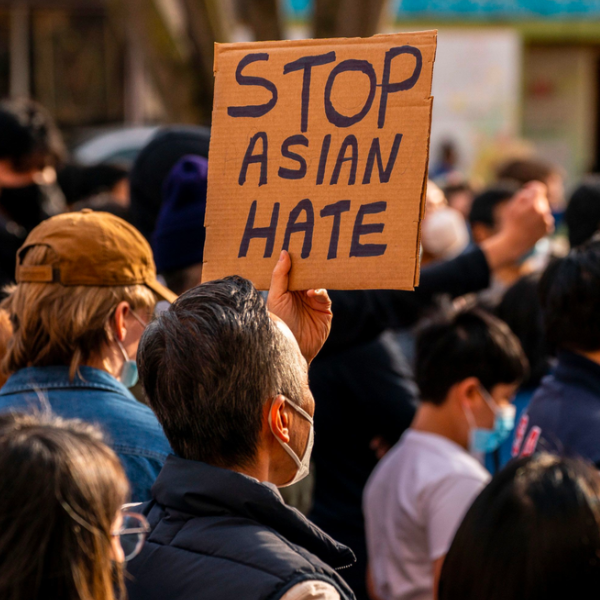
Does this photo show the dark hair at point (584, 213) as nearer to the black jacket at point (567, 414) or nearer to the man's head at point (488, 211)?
the man's head at point (488, 211)

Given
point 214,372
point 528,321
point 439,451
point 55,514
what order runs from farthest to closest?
point 528,321
point 439,451
point 214,372
point 55,514

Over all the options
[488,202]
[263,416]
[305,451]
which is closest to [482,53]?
[488,202]

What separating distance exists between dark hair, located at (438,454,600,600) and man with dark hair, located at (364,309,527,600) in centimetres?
144

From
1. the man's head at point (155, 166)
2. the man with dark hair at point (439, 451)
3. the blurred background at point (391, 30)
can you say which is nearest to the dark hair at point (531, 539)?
the man with dark hair at point (439, 451)

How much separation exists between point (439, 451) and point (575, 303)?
0.74 meters

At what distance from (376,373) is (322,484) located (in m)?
0.44

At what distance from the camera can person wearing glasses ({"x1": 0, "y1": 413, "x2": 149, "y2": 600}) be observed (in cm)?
111

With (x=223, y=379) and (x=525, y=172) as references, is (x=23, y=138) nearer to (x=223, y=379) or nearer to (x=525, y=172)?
(x=223, y=379)

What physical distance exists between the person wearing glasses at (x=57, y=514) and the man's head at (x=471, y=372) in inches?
81.6

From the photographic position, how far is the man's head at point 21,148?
3959 millimetres

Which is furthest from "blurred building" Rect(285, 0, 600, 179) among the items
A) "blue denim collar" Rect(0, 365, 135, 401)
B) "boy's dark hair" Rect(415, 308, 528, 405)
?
"blue denim collar" Rect(0, 365, 135, 401)

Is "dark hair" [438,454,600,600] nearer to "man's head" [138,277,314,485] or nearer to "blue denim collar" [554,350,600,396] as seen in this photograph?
"man's head" [138,277,314,485]

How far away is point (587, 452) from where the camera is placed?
90.3 inches

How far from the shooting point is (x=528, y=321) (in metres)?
3.62
